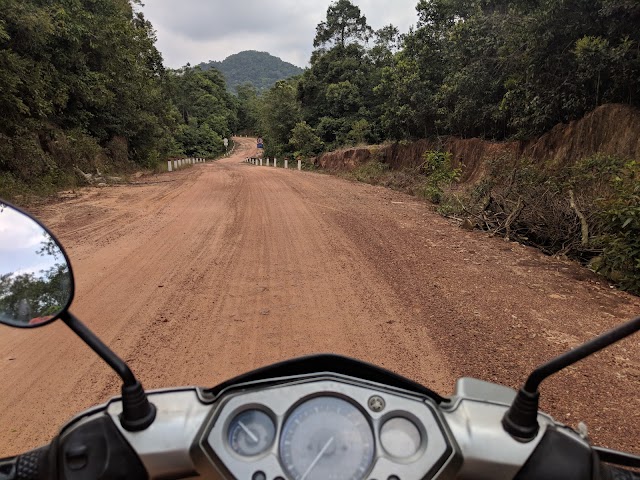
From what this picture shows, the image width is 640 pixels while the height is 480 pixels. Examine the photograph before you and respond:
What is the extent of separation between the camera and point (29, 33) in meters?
12.3

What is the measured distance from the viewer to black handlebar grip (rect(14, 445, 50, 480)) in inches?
47.3

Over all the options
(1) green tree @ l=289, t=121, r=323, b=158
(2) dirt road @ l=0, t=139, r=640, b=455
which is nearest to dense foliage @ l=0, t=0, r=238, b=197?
(2) dirt road @ l=0, t=139, r=640, b=455

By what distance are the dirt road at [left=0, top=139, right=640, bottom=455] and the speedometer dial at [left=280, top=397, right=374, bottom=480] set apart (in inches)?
88.8

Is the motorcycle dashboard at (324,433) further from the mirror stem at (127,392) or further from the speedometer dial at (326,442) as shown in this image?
the mirror stem at (127,392)

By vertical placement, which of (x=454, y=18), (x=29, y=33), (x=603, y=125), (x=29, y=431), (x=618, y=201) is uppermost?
(x=454, y=18)

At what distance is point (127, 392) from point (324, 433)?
539mm

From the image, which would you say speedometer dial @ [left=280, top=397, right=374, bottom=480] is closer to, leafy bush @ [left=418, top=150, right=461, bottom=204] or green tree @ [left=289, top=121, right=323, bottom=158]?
leafy bush @ [left=418, top=150, right=461, bottom=204]

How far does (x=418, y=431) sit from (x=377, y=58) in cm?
3425

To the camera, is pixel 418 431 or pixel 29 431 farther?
pixel 29 431

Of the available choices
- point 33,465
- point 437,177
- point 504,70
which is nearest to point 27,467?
point 33,465

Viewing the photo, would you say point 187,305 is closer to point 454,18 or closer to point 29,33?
point 29,33

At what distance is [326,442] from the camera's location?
45.8 inches

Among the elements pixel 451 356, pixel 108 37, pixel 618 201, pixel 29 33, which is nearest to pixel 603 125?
pixel 618 201

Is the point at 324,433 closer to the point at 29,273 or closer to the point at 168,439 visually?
the point at 168,439
